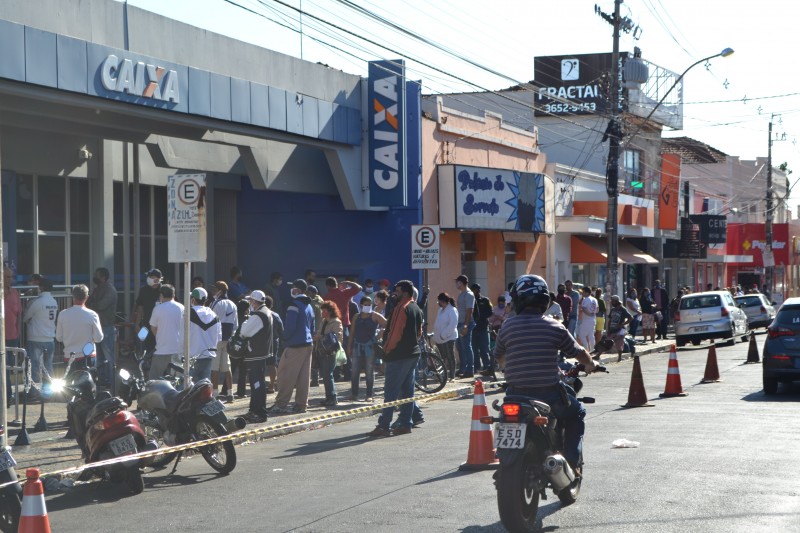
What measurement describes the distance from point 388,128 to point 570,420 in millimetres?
16498

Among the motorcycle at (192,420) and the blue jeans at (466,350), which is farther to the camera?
the blue jeans at (466,350)

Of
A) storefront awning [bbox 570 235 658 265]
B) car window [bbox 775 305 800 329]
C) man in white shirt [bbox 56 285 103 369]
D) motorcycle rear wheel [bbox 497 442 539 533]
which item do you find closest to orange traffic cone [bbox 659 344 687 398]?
car window [bbox 775 305 800 329]

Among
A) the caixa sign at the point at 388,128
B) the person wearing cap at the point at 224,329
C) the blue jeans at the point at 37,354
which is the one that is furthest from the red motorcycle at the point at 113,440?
the caixa sign at the point at 388,128

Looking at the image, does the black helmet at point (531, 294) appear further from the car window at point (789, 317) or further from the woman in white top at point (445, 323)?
the woman in white top at point (445, 323)

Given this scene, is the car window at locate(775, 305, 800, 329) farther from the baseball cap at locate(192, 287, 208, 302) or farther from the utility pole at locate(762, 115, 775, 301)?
the utility pole at locate(762, 115, 775, 301)

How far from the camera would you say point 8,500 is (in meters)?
7.66

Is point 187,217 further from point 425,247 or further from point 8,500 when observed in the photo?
point 425,247

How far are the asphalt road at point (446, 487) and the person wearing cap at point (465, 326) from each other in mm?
6402

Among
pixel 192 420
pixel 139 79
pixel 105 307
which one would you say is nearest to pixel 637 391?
pixel 192 420

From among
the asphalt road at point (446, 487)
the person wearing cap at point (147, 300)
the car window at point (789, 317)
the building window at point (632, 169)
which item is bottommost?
the asphalt road at point (446, 487)

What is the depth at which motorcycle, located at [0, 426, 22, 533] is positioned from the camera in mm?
7637

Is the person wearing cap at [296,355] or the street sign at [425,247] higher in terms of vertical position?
the street sign at [425,247]

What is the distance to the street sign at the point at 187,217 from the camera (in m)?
13.1

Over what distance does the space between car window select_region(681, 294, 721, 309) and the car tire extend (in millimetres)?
15608
